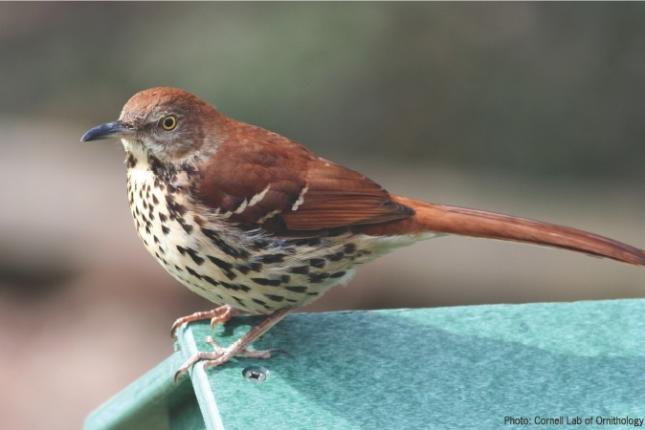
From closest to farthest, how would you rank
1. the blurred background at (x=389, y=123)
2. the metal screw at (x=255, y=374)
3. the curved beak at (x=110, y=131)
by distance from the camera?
the metal screw at (x=255, y=374)
the curved beak at (x=110, y=131)
the blurred background at (x=389, y=123)

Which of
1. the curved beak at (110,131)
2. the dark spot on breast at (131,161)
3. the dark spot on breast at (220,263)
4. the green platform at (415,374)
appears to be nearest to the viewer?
the green platform at (415,374)

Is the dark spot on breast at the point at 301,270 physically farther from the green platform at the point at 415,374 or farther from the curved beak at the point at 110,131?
the curved beak at the point at 110,131

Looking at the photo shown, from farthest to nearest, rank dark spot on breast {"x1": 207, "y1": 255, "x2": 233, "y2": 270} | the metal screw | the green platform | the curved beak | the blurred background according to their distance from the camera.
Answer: the blurred background < the curved beak < dark spot on breast {"x1": 207, "y1": 255, "x2": 233, "y2": 270} < the metal screw < the green platform

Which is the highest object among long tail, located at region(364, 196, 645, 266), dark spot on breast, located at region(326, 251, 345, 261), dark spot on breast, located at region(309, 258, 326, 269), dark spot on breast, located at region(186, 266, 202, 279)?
long tail, located at region(364, 196, 645, 266)

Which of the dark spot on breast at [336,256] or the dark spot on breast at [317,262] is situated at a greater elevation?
the dark spot on breast at [336,256]

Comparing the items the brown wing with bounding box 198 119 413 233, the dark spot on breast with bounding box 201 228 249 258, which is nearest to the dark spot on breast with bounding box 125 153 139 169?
the brown wing with bounding box 198 119 413 233

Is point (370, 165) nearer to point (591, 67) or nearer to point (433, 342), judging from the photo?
point (591, 67)

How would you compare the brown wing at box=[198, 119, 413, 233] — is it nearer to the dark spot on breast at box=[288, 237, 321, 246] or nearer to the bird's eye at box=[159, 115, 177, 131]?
the dark spot on breast at box=[288, 237, 321, 246]

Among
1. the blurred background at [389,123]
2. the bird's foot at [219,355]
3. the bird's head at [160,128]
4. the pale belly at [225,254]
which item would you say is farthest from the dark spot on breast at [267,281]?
the blurred background at [389,123]
